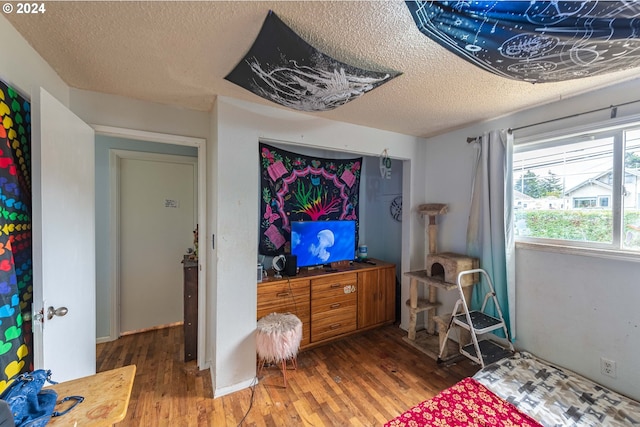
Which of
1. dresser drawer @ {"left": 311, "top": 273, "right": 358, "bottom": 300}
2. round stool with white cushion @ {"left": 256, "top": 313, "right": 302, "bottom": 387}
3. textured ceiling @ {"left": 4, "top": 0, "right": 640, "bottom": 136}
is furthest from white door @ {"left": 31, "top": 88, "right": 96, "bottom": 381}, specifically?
dresser drawer @ {"left": 311, "top": 273, "right": 358, "bottom": 300}

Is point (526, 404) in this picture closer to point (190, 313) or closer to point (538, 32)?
point (538, 32)

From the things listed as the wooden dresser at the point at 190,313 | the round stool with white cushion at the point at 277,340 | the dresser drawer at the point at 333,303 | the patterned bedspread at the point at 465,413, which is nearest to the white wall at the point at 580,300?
the patterned bedspread at the point at 465,413

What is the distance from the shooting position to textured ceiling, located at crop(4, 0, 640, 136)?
1060 millimetres

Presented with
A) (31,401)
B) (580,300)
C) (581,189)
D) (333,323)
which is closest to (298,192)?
(333,323)

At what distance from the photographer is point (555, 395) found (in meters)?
1.62

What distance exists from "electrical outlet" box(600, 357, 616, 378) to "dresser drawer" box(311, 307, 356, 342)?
189 centimetres

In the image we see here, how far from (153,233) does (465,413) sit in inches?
128

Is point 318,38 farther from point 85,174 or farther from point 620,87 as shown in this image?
point 620,87

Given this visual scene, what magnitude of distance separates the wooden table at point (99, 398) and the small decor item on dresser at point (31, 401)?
0.04 m

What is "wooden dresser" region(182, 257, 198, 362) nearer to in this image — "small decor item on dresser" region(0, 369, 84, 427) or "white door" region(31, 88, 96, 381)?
"white door" region(31, 88, 96, 381)

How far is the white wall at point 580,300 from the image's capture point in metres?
1.62

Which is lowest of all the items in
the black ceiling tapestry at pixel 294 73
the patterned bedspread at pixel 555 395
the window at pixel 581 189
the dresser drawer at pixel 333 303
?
the patterned bedspread at pixel 555 395

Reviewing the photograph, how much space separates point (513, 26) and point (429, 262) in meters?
2.14

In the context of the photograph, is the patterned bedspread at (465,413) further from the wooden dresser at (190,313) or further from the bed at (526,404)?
the wooden dresser at (190,313)
